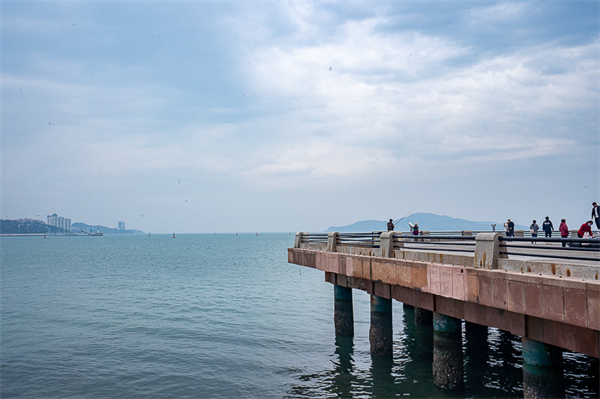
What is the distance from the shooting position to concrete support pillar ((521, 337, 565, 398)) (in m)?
9.07

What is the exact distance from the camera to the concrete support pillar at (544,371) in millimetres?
9070

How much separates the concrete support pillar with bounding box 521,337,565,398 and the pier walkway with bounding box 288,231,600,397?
0.06 feet

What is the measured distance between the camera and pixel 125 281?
48.6 m

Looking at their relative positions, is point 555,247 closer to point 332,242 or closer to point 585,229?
point 332,242

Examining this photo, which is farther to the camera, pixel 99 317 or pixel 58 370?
pixel 99 317

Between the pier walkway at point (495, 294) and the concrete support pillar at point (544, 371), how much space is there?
18 mm

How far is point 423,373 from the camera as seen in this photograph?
15.6 metres

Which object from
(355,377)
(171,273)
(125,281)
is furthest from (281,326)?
(171,273)

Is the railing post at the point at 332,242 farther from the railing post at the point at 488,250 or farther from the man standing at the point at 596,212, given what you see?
the man standing at the point at 596,212

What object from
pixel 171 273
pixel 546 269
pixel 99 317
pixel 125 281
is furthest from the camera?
pixel 171 273

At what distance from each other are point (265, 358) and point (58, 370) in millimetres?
8176

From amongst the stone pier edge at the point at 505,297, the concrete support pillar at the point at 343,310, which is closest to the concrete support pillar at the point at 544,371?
the stone pier edge at the point at 505,297

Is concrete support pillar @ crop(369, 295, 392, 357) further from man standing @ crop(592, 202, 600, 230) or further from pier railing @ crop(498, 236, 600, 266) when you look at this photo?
man standing @ crop(592, 202, 600, 230)

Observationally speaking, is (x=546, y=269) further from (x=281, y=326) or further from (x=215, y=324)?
(x=215, y=324)
